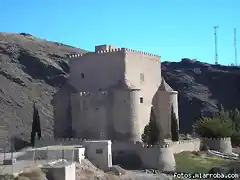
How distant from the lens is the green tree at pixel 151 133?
125ft

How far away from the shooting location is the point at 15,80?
267ft

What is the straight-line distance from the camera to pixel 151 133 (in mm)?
38656

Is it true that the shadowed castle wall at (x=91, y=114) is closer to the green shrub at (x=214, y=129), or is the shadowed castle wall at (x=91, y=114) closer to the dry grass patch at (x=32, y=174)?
the green shrub at (x=214, y=129)

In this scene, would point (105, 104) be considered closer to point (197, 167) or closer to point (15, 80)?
point (197, 167)

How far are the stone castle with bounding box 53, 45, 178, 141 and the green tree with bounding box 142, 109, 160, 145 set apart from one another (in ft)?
1.99

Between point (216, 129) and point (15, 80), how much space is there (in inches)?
1863

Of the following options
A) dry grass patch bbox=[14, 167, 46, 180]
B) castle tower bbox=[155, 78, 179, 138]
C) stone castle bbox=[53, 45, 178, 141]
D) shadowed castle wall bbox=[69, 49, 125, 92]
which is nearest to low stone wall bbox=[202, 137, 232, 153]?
castle tower bbox=[155, 78, 179, 138]

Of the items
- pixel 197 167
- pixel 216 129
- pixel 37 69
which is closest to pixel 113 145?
pixel 197 167

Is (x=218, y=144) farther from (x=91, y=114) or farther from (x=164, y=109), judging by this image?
(x=91, y=114)

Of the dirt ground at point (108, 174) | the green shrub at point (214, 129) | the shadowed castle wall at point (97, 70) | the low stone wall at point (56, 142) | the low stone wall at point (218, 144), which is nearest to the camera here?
the dirt ground at point (108, 174)

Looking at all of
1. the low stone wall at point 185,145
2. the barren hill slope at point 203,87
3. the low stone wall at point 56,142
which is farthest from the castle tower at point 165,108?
the barren hill slope at point 203,87

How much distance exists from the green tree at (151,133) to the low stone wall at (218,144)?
6.66 metres

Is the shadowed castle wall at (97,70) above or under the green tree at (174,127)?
above

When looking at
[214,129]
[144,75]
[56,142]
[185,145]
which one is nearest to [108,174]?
[56,142]
